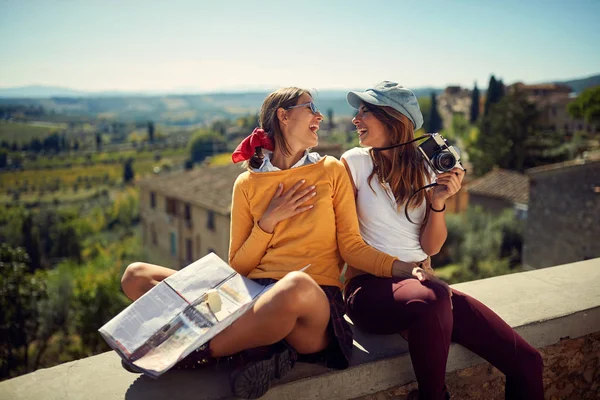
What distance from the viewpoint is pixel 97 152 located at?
97.4 meters

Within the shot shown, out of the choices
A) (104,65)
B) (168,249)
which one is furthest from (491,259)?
(104,65)

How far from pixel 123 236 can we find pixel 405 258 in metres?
63.5

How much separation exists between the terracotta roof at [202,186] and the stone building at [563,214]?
39.5 ft

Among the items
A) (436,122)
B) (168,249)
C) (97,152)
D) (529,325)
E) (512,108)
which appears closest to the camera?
(529,325)

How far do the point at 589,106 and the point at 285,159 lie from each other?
4336 centimetres

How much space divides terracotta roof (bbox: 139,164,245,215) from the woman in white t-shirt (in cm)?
1813

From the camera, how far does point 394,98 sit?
7.98 ft

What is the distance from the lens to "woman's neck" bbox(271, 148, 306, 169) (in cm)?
230

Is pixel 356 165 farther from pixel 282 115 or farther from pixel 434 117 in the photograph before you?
pixel 434 117

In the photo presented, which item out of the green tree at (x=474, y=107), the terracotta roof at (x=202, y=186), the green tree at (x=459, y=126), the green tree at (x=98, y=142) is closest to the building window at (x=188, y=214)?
the terracotta roof at (x=202, y=186)

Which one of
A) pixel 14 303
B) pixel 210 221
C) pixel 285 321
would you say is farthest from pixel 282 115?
pixel 210 221

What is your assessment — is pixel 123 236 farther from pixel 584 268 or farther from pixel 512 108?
pixel 584 268

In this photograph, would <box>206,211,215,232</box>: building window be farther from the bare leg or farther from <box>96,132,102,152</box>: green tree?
<box>96,132,102,152</box>: green tree

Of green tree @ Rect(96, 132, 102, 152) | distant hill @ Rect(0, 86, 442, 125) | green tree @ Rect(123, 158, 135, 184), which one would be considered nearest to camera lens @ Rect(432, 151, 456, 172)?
green tree @ Rect(123, 158, 135, 184)
